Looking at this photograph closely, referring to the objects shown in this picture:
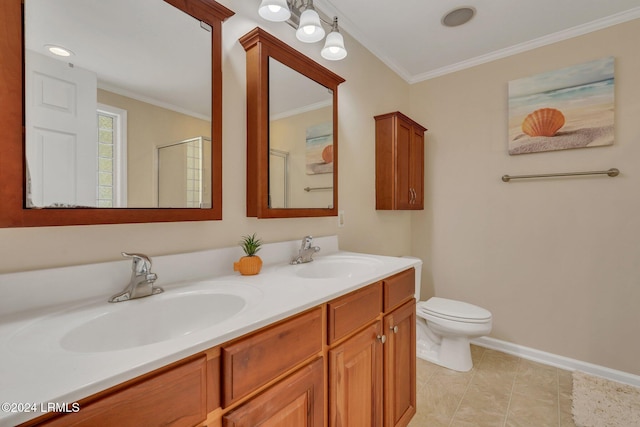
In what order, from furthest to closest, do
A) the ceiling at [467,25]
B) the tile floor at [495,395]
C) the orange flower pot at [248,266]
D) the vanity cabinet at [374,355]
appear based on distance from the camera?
1. the ceiling at [467,25]
2. the tile floor at [495,395]
3. the orange flower pot at [248,266]
4. the vanity cabinet at [374,355]

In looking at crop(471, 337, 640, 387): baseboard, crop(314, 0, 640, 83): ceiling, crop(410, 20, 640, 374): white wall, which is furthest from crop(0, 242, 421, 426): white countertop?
crop(471, 337, 640, 387): baseboard

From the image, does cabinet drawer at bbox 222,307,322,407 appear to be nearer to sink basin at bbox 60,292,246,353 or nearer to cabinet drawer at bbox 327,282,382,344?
cabinet drawer at bbox 327,282,382,344

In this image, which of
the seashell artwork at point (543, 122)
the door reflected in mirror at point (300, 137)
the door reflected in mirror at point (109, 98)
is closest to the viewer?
the door reflected in mirror at point (109, 98)

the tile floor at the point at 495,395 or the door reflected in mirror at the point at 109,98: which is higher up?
the door reflected in mirror at the point at 109,98

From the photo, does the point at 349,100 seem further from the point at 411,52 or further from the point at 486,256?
the point at 486,256

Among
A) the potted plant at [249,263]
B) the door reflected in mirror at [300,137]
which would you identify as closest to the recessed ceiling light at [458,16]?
the door reflected in mirror at [300,137]

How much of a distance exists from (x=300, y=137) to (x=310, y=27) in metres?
0.55

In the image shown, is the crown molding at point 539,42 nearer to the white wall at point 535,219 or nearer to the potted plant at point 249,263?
the white wall at point 535,219

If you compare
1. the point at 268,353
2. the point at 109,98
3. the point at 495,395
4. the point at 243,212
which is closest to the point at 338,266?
the point at 243,212

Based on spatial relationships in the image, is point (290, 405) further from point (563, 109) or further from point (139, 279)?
point (563, 109)

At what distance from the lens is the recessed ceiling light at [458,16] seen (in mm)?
1857

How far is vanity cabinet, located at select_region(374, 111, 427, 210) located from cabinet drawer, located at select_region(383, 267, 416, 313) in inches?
31.4

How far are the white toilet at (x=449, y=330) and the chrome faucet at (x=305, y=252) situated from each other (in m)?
1.14

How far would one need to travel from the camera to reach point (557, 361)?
2.10m
